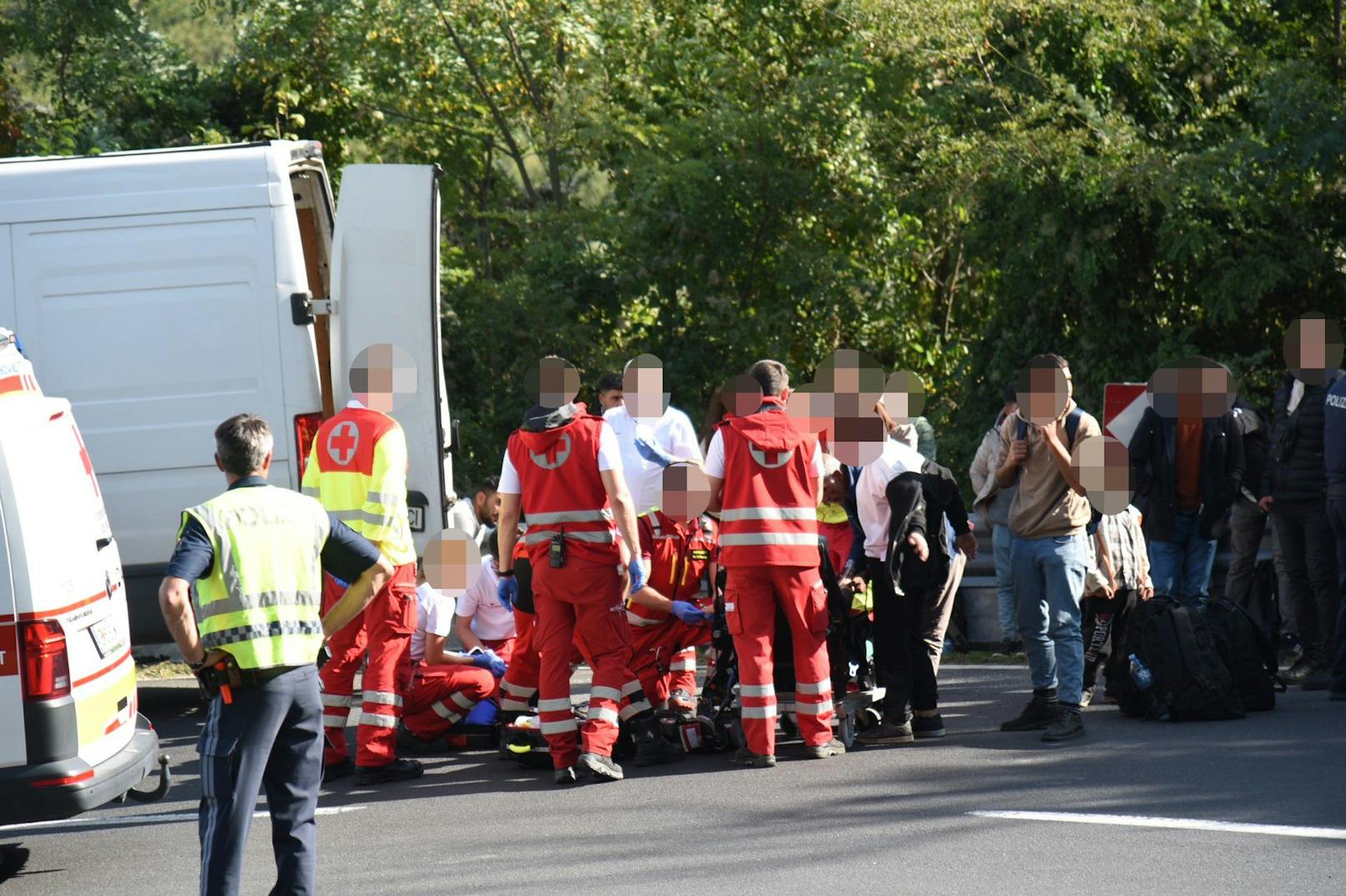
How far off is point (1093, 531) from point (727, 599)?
2.08 m

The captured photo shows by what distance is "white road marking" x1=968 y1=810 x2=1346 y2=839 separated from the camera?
574 cm

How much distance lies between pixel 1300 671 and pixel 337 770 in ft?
17.2

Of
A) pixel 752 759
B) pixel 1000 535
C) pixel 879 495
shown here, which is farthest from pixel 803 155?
pixel 752 759

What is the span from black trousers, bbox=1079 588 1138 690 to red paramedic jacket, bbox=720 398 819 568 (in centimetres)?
196

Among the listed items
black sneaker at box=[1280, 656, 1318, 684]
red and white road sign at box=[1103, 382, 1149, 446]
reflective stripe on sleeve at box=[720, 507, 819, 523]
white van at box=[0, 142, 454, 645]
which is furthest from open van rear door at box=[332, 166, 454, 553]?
black sneaker at box=[1280, 656, 1318, 684]

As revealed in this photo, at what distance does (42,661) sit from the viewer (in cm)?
535

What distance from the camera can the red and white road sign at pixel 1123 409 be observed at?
10445 mm

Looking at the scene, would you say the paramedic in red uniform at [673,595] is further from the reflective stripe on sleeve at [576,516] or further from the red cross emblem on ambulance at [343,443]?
the red cross emblem on ambulance at [343,443]

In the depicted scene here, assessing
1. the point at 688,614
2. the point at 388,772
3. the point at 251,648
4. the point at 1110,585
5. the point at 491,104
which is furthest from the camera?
the point at 491,104

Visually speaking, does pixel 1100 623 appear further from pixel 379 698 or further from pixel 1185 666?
pixel 379 698

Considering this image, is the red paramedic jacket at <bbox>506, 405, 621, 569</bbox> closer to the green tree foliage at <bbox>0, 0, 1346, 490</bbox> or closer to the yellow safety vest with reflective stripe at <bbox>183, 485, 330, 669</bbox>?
the yellow safety vest with reflective stripe at <bbox>183, 485, 330, 669</bbox>

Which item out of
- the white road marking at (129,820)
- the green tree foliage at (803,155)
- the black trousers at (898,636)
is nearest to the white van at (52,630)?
the white road marking at (129,820)

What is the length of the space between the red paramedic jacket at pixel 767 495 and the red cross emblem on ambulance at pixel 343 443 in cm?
166

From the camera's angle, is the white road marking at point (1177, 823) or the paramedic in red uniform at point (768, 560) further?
the paramedic in red uniform at point (768, 560)
